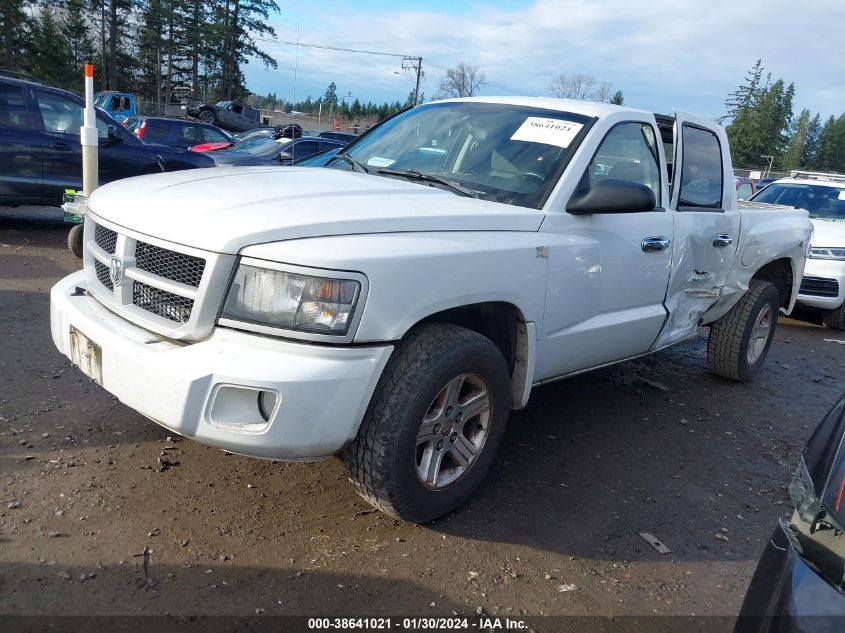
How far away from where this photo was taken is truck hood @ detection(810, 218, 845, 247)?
7941 mm

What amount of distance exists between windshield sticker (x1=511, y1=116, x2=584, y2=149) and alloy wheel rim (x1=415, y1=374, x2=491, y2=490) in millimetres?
1385

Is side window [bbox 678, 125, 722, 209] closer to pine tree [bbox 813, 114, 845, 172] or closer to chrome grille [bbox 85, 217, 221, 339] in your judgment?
chrome grille [bbox 85, 217, 221, 339]

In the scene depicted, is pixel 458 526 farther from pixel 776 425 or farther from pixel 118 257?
pixel 776 425

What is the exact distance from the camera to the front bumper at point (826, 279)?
25.3 feet

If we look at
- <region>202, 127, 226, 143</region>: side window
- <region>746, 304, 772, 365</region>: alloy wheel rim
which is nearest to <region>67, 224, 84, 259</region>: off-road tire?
<region>746, 304, 772, 365</region>: alloy wheel rim

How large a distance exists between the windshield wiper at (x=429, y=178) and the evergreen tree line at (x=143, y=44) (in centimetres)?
4592

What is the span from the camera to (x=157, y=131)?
15.9m

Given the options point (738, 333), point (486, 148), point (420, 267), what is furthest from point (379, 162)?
point (738, 333)

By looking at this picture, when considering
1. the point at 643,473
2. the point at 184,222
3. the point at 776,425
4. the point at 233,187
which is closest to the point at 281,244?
the point at 184,222

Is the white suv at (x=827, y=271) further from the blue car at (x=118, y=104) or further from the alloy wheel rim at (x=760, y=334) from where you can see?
the blue car at (x=118, y=104)

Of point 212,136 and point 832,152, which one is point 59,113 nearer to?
point 212,136

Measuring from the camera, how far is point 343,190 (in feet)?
9.71

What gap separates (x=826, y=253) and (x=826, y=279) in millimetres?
340

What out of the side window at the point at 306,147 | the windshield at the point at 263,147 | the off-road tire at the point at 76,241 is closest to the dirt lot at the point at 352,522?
the off-road tire at the point at 76,241
